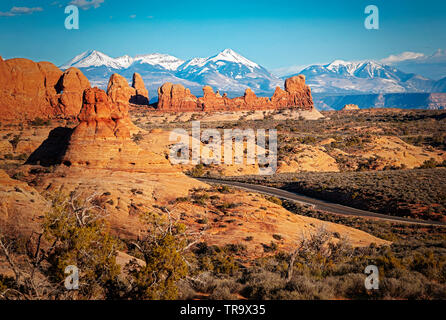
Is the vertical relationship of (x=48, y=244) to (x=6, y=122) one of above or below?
below

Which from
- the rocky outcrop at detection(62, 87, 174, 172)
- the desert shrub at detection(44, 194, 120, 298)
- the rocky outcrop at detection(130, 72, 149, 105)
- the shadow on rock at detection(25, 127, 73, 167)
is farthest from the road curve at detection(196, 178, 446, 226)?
the rocky outcrop at detection(130, 72, 149, 105)

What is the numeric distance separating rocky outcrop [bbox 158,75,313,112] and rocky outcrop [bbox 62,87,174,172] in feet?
310

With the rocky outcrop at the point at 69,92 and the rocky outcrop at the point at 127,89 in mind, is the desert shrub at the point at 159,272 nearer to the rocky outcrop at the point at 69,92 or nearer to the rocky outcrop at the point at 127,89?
the rocky outcrop at the point at 69,92

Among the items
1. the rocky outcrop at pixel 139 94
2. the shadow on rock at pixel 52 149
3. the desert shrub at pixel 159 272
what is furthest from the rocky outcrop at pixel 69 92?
the desert shrub at pixel 159 272

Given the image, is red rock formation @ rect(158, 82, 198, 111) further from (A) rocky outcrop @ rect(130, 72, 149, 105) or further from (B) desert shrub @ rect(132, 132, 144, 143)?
(B) desert shrub @ rect(132, 132, 144, 143)

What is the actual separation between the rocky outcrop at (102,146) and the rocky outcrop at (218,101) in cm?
9460

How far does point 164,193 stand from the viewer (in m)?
27.7

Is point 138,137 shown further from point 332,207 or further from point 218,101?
point 218,101

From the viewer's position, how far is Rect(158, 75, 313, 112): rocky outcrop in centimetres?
12938

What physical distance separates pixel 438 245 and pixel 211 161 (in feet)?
145

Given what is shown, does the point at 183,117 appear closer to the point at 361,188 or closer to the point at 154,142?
the point at 154,142

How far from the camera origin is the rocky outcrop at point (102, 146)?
3048cm

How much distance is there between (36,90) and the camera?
224 feet
